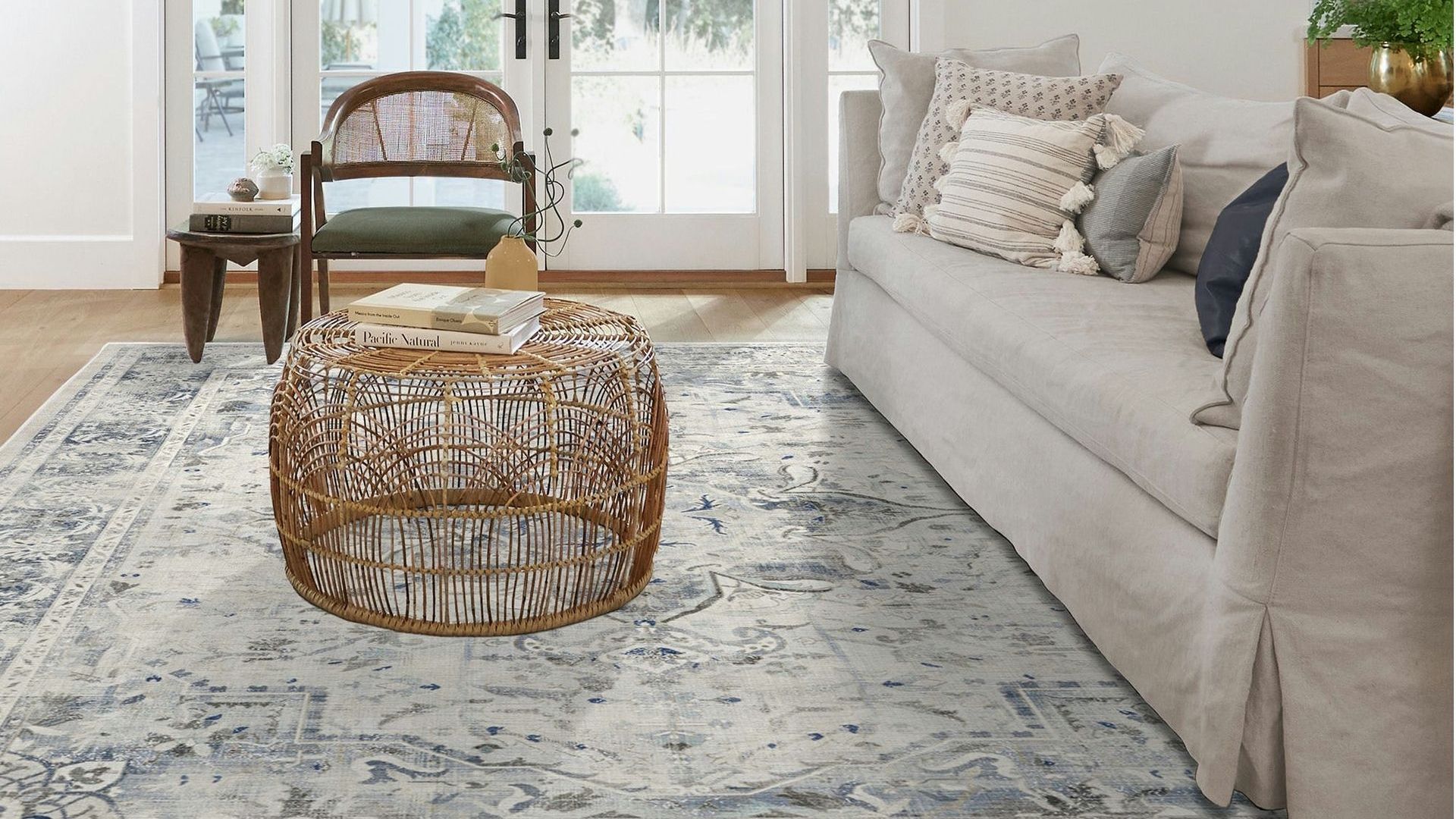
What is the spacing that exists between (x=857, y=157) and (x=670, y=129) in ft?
5.77

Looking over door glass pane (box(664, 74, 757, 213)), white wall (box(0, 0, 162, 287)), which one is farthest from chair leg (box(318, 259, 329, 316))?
door glass pane (box(664, 74, 757, 213))

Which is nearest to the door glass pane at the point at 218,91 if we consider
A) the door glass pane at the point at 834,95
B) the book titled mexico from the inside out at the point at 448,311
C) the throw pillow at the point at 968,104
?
the door glass pane at the point at 834,95

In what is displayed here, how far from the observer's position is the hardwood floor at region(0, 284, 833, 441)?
4.03 meters

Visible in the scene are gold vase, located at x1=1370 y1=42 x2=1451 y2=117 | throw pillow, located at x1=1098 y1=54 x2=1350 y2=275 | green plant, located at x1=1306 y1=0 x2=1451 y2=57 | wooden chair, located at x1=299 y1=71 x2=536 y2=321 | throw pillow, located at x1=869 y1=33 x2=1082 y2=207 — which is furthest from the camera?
wooden chair, located at x1=299 y1=71 x2=536 y2=321

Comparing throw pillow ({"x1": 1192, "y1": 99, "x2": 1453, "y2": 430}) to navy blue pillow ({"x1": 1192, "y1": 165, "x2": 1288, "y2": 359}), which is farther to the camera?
navy blue pillow ({"x1": 1192, "y1": 165, "x2": 1288, "y2": 359})

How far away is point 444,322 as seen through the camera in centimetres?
222

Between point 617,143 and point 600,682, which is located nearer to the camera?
point 600,682

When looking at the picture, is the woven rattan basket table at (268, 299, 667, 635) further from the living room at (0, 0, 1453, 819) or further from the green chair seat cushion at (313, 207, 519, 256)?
the green chair seat cushion at (313, 207, 519, 256)

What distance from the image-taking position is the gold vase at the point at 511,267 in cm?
260

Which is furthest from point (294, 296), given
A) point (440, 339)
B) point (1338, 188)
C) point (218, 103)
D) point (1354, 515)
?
point (1354, 515)

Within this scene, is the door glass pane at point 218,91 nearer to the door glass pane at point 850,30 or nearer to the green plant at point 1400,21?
the door glass pane at point 850,30

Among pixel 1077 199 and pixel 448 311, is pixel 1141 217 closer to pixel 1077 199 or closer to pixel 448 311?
pixel 1077 199

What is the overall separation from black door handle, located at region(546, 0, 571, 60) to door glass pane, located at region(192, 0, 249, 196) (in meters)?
1.10

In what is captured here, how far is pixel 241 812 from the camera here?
1.62 meters
